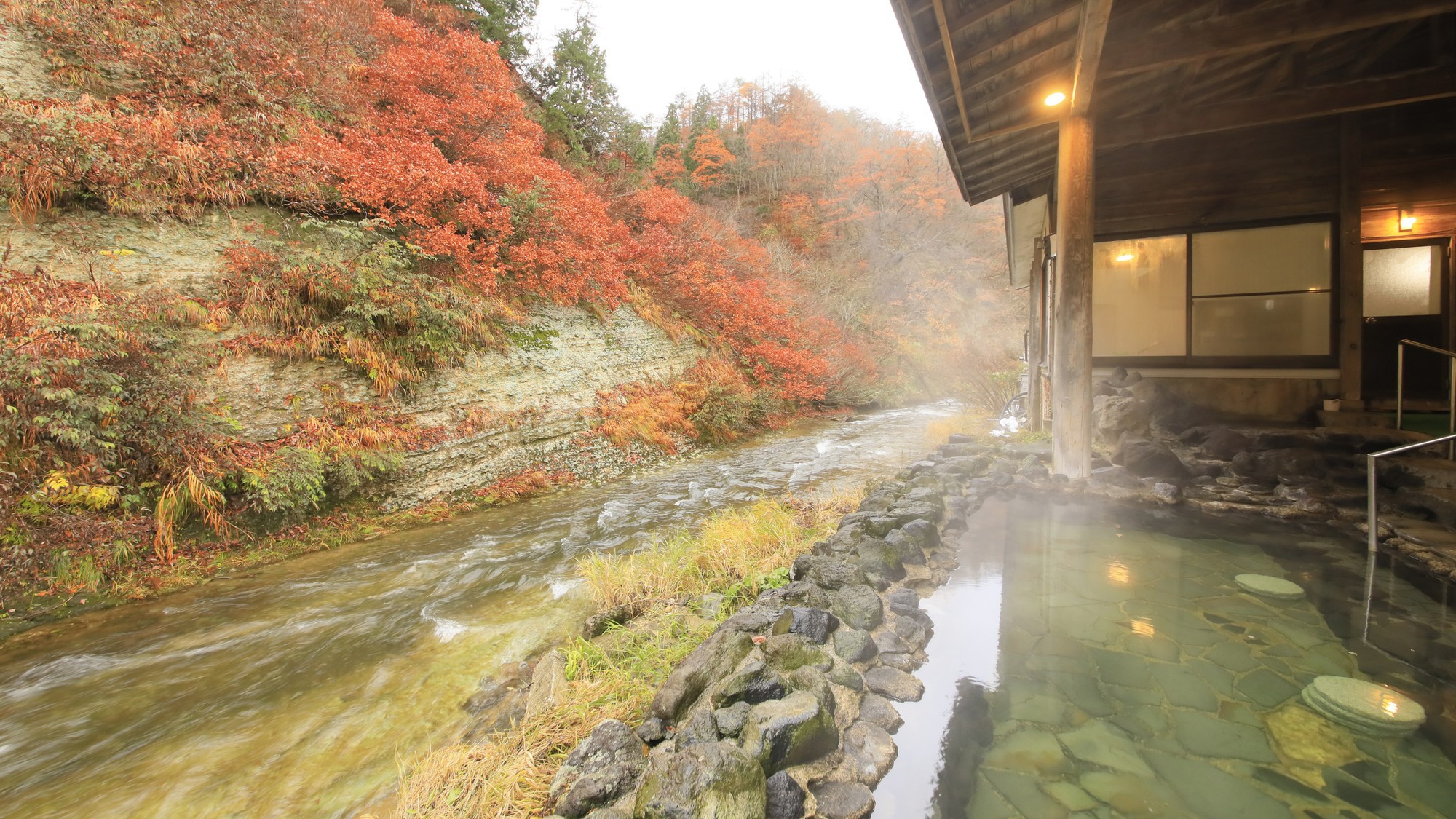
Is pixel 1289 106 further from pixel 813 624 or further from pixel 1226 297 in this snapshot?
pixel 813 624

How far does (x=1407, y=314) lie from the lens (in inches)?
294

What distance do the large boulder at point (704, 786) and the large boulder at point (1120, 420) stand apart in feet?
22.9

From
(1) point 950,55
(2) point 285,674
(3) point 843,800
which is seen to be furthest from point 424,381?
(3) point 843,800

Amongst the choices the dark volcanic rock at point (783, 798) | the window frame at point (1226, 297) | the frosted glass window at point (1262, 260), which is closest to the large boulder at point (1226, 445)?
the window frame at point (1226, 297)

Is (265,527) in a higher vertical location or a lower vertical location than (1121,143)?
lower

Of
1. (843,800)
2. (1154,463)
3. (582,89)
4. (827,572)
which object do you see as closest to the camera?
(843,800)

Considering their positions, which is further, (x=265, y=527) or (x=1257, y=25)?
(x=265, y=527)

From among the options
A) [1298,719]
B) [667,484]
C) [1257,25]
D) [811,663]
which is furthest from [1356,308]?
[667,484]

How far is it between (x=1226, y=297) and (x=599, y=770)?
31.6 feet

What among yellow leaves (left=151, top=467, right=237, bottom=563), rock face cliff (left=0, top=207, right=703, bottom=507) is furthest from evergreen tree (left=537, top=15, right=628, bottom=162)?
yellow leaves (left=151, top=467, right=237, bottom=563)

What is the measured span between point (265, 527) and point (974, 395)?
672 inches

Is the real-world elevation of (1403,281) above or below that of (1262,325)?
above

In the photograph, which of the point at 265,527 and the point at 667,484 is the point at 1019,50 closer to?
the point at 667,484

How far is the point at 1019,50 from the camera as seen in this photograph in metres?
5.18
